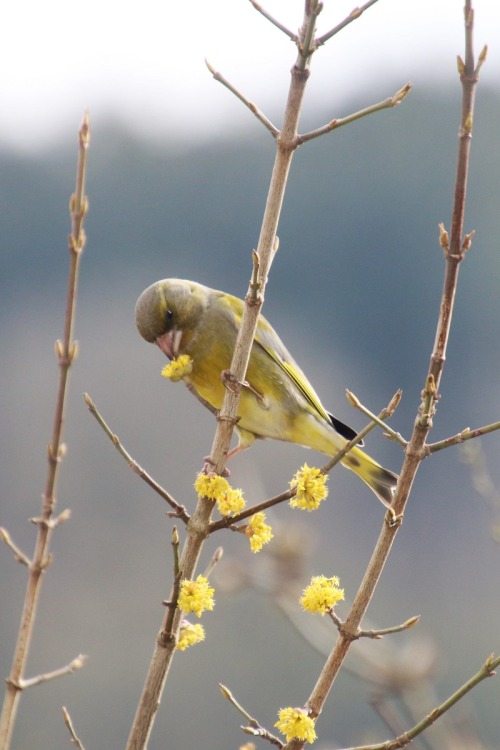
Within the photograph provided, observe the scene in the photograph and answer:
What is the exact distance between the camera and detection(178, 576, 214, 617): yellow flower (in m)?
1.94

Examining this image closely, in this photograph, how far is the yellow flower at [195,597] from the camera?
194cm

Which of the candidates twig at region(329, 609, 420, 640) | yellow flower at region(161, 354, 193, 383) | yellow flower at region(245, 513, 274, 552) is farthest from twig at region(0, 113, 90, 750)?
yellow flower at region(161, 354, 193, 383)

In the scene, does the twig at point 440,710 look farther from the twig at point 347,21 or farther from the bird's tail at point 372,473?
the bird's tail at point 372,473

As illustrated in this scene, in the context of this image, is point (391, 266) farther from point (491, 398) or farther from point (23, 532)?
point (23, 532)

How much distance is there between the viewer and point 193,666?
18859 mm

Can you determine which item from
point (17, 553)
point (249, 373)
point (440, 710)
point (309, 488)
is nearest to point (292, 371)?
point (249, 373)

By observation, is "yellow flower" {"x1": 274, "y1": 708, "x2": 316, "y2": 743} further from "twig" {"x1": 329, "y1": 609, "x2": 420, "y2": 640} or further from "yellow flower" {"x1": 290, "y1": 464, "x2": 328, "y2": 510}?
"yellow flower" {"x1": 290, "y1": 464, "x2": 328, "y2": 510}

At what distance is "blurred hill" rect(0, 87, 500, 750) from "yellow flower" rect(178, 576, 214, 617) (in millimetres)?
13081

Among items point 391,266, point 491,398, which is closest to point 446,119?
point 391,266

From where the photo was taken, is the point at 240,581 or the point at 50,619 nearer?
the point at 240,581

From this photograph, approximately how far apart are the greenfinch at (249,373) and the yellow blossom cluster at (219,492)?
1579 mm

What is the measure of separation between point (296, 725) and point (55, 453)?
0.66 m

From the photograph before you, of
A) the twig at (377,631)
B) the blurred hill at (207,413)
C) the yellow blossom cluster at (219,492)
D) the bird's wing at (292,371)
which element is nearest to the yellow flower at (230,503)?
the yellow blossom cluster at (219,492)

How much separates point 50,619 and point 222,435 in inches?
813
